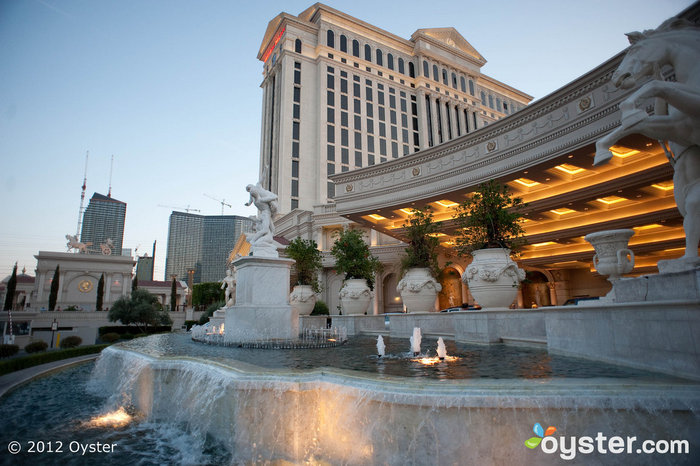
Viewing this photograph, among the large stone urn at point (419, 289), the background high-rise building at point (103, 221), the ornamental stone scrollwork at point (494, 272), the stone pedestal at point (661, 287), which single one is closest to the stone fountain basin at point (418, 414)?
the stone pedestal at point (661, 287)

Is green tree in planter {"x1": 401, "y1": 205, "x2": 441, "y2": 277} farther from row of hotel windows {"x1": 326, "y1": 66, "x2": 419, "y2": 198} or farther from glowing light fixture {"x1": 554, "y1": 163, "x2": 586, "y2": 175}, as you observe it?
row of hotel windows {"x1": 326, "y1": 66, "x2": 419, "y2": 198}

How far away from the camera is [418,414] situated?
11.3 ft

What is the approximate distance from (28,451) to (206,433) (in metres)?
2.07

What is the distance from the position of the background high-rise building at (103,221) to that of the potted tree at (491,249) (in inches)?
6740

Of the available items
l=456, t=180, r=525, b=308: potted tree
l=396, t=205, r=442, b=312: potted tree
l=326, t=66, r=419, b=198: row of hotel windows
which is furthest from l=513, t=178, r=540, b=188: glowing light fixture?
l=326, t=66, r=419, b=198: row of hotel windows

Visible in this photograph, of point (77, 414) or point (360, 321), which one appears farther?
point (360, 321)

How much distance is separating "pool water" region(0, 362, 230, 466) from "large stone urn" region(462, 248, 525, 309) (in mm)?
6770

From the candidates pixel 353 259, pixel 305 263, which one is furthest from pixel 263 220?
pixel 305 263

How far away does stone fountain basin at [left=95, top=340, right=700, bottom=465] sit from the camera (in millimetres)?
3037

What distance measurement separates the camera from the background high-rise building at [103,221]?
495 ft

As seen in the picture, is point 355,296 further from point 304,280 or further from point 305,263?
point 305,263

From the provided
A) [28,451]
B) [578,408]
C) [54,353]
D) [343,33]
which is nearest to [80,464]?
[28,451]

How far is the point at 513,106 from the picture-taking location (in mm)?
74688

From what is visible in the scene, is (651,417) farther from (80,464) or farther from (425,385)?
(80,464)
